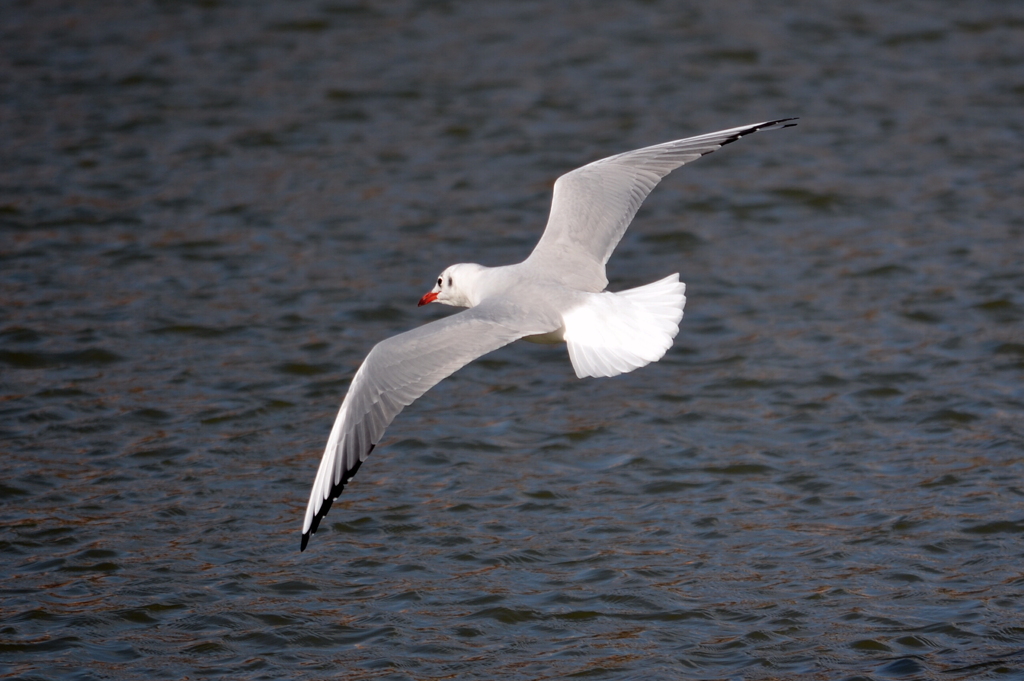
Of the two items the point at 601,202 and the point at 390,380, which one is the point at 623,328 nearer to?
the point at 390,380

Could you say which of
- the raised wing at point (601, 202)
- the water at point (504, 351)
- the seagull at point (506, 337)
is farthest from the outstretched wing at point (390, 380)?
the raised wing at point (601, 202)

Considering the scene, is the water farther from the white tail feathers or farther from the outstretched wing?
the white tail feathers

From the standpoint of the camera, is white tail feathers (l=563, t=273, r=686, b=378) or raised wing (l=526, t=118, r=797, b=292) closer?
white tail feathers (l=563, t=273, r=686, b=378)

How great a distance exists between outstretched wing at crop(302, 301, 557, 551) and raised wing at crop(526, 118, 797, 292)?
0.93 meters

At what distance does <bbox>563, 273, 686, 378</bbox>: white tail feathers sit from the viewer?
5688 millimetres

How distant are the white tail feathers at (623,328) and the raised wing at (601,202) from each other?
65 cm

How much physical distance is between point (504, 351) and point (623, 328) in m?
2.95

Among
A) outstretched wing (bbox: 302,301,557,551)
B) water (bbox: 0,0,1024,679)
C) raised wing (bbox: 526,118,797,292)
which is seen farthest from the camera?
raised wing (bbox: 526,118,797,292)

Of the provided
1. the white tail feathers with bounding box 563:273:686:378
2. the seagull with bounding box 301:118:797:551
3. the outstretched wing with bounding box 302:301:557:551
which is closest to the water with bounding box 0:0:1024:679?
the outstretched wing with bounding box 302:301:557:551

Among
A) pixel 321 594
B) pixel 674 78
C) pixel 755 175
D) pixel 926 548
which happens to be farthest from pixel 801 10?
pixel 321 594

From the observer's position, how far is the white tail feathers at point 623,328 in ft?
18.7

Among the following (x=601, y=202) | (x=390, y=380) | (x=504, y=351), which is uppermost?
(x=601, y=202)

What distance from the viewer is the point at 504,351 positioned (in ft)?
28.8

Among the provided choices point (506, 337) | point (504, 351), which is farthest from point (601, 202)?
point (504, 351)
